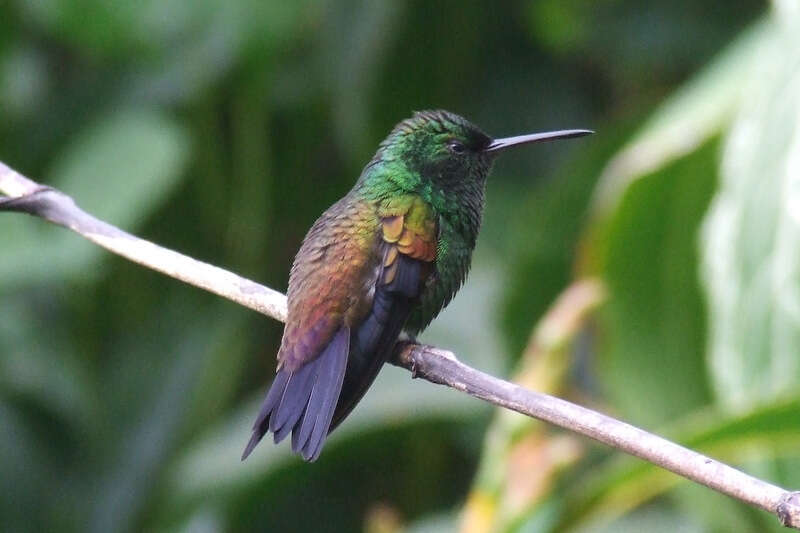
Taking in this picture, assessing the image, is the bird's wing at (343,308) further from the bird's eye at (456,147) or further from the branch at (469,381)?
the bird's eye at (456,147)

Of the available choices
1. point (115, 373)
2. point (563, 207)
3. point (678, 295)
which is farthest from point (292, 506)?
point (678, 295)

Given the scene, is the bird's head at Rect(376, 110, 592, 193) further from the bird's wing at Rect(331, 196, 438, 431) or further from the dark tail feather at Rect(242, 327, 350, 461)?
the dark tail feather at Rect(242, 327, 350, 461)

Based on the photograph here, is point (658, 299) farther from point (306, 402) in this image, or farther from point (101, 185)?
point (101, 185)

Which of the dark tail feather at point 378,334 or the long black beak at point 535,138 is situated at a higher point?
the long black beak at point 535,138

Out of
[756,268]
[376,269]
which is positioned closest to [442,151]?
[376,269]

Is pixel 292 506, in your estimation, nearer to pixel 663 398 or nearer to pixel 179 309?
pixel 179 309

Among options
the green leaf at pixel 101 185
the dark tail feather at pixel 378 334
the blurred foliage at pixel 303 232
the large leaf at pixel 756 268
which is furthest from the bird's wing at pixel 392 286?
the green leaf at pixel 101 185
